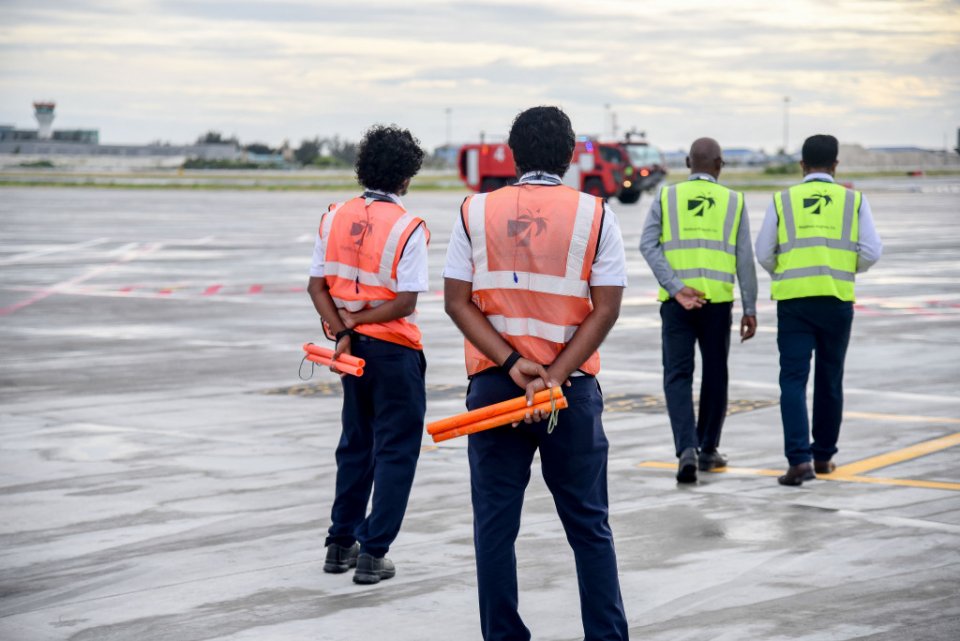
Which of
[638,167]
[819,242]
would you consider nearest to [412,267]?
[819,242]

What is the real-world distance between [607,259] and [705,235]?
3841 mm

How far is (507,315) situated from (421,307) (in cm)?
1318

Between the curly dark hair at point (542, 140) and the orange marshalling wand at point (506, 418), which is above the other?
the curly dark hair at point (542, 140)

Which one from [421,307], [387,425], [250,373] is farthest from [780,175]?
[387,425]

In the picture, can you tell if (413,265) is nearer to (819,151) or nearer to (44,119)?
(819,151)

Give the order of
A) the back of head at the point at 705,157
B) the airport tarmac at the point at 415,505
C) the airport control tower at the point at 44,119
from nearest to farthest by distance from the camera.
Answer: the airport tarmac at the point at 415,505
the back of head at the point at 705,157
the airport control tower at the point at 44,119

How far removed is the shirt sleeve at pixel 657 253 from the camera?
845 cm

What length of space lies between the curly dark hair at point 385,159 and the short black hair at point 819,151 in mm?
3114

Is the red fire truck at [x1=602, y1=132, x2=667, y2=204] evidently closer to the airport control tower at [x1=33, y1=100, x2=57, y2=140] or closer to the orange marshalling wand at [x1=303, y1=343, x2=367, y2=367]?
the orange marshalling wand at [x1=303, y1=343, x2=367, y2=367]

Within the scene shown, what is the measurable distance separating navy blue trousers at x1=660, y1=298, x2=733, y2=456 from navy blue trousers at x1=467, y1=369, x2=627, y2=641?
3681 millimetres

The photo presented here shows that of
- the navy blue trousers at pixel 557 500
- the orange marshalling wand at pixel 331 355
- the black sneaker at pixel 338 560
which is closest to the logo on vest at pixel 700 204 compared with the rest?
the orange marshalling wand at pixel 331 355

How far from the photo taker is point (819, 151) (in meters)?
8.52

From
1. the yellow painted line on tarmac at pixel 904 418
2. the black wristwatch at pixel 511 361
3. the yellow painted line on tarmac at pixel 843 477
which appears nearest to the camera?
the black wristwatch at pixel 511 361

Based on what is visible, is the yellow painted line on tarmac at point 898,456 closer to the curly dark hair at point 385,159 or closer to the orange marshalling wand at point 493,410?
the curly dark hair at point 385,159
